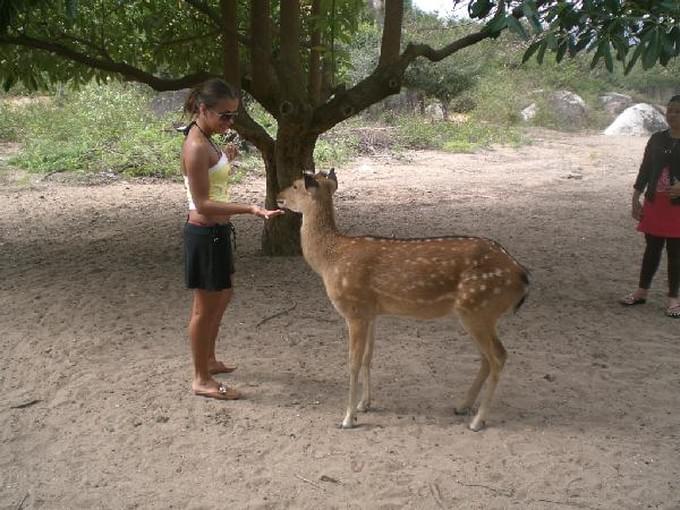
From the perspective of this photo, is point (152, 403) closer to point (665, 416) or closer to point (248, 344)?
point (248, 344)

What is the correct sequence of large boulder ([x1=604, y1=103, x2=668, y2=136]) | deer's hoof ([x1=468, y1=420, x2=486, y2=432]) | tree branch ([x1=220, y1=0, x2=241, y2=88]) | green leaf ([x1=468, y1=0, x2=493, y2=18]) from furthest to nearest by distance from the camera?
large boulder ([x1=604, y1=103, x2=668, y2=136]) → tree branch ([x1=220, y1=0, x2=241, y2=88]) → green leaf ([x1=468, y1=0, x2=493, y2=18]) → deer's hoof ([x1=468, y1=420, x2=486, y2=432])

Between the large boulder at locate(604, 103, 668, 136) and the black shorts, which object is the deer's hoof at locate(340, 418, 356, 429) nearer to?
the black shorts

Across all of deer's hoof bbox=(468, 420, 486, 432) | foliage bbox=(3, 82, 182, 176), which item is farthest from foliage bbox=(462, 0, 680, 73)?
foliage bbox=(3, 82, 182, 176)

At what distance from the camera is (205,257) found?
13.5 feet

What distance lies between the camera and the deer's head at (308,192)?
4.24 metres

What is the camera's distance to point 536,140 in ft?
61.9

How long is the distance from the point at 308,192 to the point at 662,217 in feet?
10.9

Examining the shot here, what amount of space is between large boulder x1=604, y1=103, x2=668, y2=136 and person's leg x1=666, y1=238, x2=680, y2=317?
16.9m

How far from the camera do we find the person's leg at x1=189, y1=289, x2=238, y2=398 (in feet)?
14.0

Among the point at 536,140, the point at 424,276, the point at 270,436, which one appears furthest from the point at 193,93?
the point at 536,140

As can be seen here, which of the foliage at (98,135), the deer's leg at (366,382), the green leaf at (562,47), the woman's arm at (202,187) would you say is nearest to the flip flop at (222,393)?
the deer's leg at (366,382)

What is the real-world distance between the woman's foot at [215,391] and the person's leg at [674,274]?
12.7 feet

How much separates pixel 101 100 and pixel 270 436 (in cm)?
1456

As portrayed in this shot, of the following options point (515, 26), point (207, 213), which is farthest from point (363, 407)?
point (515, 26)
